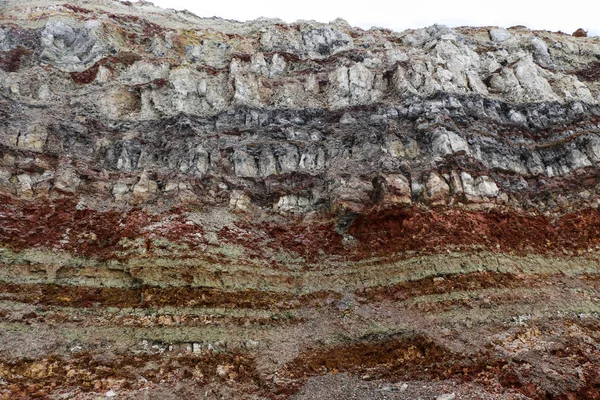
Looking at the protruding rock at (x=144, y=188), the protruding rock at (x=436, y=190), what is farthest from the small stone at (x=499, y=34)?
the protruding rock at (x=144, y=188)

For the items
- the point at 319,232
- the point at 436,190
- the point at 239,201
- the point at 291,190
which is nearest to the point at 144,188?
the point at 239,201

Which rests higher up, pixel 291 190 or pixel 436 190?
pixel 436 190

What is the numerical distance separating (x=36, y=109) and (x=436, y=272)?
3651 centimetres

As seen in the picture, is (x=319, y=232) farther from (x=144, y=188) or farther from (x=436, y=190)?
(x=144, y=188)

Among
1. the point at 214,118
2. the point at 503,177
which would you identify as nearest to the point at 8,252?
the point at 214,118

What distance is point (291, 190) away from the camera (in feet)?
101

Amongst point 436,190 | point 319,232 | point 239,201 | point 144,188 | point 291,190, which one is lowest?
point 319,232

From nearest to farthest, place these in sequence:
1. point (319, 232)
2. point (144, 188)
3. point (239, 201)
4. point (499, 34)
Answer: point (319, 232)
point (144, 188)
point (239, 201)
point (499, 34)

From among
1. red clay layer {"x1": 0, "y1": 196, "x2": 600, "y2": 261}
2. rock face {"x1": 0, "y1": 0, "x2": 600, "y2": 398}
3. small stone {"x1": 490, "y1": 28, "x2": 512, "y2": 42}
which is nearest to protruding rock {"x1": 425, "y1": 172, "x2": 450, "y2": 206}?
rock face {"x1": 0, "y1": 0, "x2": 600, "y2": 398}

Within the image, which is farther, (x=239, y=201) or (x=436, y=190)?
(x=239, y=201)

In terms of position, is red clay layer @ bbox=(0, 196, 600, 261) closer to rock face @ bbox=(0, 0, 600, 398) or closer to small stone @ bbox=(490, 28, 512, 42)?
rock face @ bbox=(0, 0, 600, 398)

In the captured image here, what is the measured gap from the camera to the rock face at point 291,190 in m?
19.5

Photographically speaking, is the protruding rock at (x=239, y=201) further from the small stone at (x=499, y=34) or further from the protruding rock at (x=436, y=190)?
the small stone at (x=499, y=34)

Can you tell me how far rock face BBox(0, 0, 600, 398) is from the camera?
19453 millimetres
